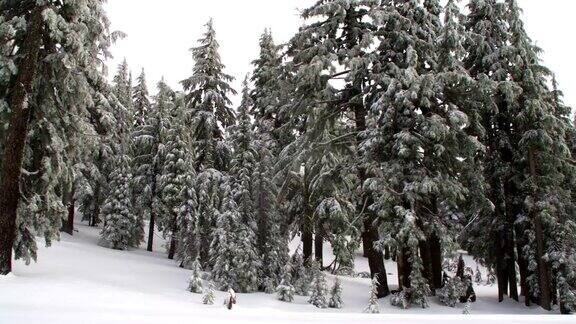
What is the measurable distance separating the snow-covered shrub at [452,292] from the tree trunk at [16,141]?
14.8 metres

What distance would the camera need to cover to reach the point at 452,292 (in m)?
17.7

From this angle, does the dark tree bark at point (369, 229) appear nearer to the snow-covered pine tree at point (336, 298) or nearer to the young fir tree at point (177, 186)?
the snow-covered pine tree at point (336, 298)

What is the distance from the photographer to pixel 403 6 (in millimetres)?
17938

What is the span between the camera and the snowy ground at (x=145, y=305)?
25.5 ft

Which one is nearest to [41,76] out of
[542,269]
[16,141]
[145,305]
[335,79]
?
[16,141]

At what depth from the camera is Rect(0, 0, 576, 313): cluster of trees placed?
13.6m

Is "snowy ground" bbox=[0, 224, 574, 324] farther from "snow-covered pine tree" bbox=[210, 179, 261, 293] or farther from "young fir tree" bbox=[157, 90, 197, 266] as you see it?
"young fir tree" bbox=[157, 90, 197, 266]

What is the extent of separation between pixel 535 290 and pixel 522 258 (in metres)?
1.86

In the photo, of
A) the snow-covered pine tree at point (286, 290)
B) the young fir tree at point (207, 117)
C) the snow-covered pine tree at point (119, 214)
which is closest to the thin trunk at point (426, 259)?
the snow-covered pine tree at point (286, 290)

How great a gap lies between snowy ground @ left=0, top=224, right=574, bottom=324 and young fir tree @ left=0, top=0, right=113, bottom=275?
1.81m

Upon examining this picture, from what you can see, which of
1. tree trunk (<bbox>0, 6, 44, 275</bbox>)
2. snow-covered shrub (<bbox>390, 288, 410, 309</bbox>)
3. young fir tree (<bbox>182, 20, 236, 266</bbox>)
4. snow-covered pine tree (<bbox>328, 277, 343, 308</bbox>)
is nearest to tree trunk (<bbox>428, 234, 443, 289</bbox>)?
snow-covered shrub (<bbox>390, 288, 410, 309</bbox>)

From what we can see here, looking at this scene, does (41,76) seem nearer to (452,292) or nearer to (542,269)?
(452,292)

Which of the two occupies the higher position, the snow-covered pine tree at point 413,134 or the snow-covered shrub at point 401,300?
the snow-covered pine tree at point 413,134

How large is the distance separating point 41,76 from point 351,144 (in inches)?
460
